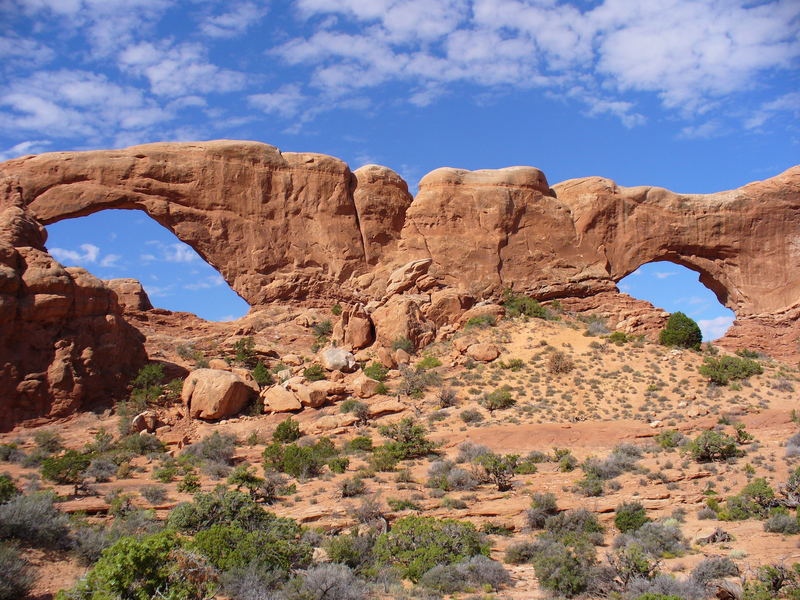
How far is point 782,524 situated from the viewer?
487 inches

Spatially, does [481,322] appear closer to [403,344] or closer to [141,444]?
[403,344]

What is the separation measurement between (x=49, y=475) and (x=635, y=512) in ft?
45.7

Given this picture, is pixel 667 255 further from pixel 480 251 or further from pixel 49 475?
pixel 49 475

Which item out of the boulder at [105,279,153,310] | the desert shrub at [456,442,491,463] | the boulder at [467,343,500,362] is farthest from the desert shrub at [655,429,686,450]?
the boulder at [105,279,153,310]

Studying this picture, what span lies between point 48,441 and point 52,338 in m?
4.77

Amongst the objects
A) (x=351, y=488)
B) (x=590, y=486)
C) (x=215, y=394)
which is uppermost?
(x=215, y=394)

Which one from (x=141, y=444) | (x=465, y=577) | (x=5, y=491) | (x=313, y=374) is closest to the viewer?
(x=465, y=577)

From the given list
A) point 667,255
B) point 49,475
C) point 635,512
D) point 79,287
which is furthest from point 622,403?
point 79,287

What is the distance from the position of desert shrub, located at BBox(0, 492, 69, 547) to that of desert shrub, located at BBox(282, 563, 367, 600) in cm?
392

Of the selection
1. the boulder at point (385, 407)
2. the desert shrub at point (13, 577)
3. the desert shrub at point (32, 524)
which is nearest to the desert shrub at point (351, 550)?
the desert shrub at point (32, 524)

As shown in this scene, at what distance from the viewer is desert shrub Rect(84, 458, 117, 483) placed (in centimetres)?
1722

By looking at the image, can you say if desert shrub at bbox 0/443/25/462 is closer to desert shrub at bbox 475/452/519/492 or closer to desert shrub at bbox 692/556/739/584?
desert shrub at bbox 475/452/519/492

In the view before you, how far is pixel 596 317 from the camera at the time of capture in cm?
3256

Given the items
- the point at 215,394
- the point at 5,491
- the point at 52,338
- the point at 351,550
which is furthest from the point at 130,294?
the point at 351,550
